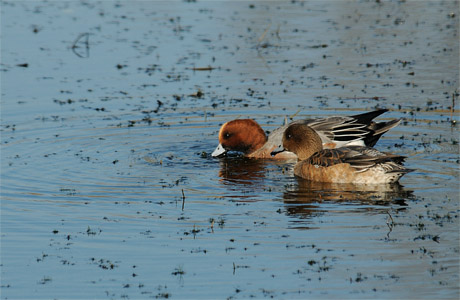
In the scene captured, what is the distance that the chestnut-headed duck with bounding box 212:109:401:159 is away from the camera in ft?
38.3

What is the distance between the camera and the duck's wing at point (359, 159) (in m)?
9.86

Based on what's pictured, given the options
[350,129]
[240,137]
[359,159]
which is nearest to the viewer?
[359,159]

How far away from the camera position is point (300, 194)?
32.0ft

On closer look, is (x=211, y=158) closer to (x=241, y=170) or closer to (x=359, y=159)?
(x=241, y=170)

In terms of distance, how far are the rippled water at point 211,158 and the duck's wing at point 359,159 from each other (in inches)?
12.1

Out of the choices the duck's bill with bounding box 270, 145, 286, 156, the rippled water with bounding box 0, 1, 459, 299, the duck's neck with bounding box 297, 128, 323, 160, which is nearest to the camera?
the rippled water with bounding box 0, 1, 459, 299

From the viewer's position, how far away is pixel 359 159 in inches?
396

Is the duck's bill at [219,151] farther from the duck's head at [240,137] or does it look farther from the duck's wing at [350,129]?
the duck's wing at [350,129]

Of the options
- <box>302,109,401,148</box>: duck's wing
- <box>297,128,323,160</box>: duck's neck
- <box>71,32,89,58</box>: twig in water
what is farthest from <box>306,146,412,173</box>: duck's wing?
<box>71,32,89,58</box>: twig in water

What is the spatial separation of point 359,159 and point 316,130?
1.78 meters

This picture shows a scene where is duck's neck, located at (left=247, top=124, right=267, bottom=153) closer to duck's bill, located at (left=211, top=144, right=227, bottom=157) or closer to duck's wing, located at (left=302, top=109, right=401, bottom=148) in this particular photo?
duck's bill, located at (left=211, top=144, right=227, bottom=157)

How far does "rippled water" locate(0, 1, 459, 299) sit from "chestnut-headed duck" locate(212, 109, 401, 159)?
34 centimetres

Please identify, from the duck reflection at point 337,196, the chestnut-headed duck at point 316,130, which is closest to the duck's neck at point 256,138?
the chestnut-headed duck at point 316,130

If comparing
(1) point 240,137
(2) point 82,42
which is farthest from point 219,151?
(2) point 82,42
